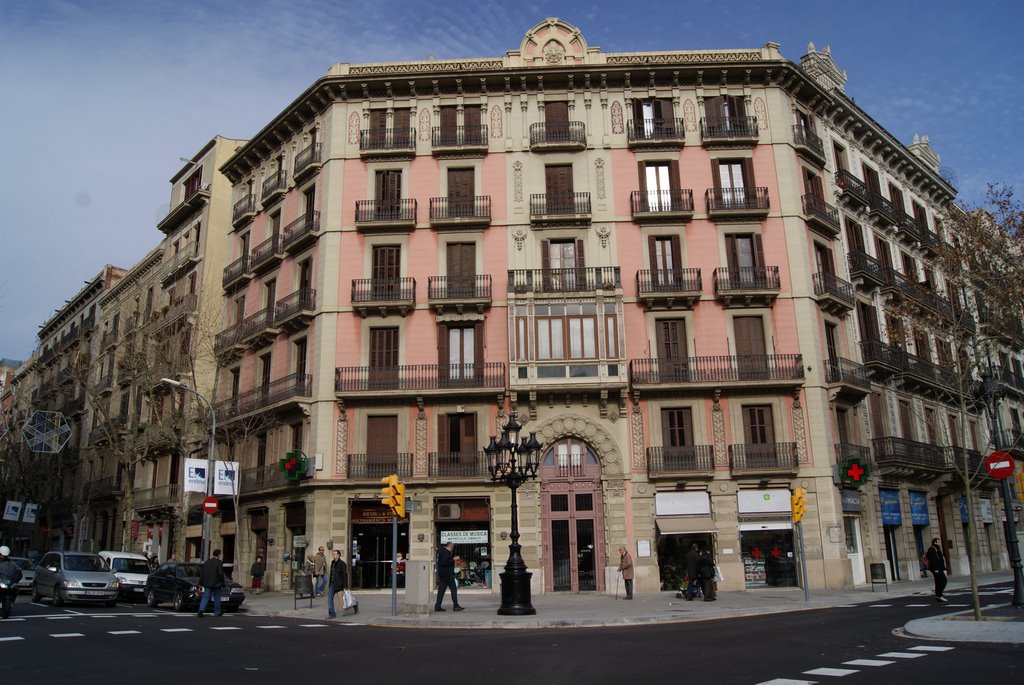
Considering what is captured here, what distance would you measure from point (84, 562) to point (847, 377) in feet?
89.2

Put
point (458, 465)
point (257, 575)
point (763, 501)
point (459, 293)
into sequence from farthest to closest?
point (459, 293) < point (257, 575) < point (458, 465) < point (763, 501)

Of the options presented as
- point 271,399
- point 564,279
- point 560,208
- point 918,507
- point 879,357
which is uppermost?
point 560,208

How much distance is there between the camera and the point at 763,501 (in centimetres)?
2859

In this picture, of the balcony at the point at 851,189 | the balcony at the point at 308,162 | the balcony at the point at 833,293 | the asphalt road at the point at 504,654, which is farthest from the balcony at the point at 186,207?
the balcony at the point at 851,189

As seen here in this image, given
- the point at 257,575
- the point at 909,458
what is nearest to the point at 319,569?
the point at 257,575

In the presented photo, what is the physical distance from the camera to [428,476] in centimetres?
2927

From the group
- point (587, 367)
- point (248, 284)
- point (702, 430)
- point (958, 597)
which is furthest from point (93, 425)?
point (958, 597)

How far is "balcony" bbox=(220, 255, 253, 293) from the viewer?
3678 cm

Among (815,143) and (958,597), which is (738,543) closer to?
(958,597)

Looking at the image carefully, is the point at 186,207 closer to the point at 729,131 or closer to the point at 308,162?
the point at 308,162

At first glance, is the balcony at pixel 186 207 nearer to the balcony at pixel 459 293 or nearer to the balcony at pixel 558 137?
the balcony at pixel 459 293

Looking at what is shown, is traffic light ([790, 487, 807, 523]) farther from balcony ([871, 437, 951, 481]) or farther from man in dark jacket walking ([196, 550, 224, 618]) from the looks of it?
man in dark jacket walking ([196, 550, 224, 618])

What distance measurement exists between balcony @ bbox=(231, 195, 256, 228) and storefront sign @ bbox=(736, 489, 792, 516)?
1001 inches

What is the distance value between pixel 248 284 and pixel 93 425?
70.8 ft
